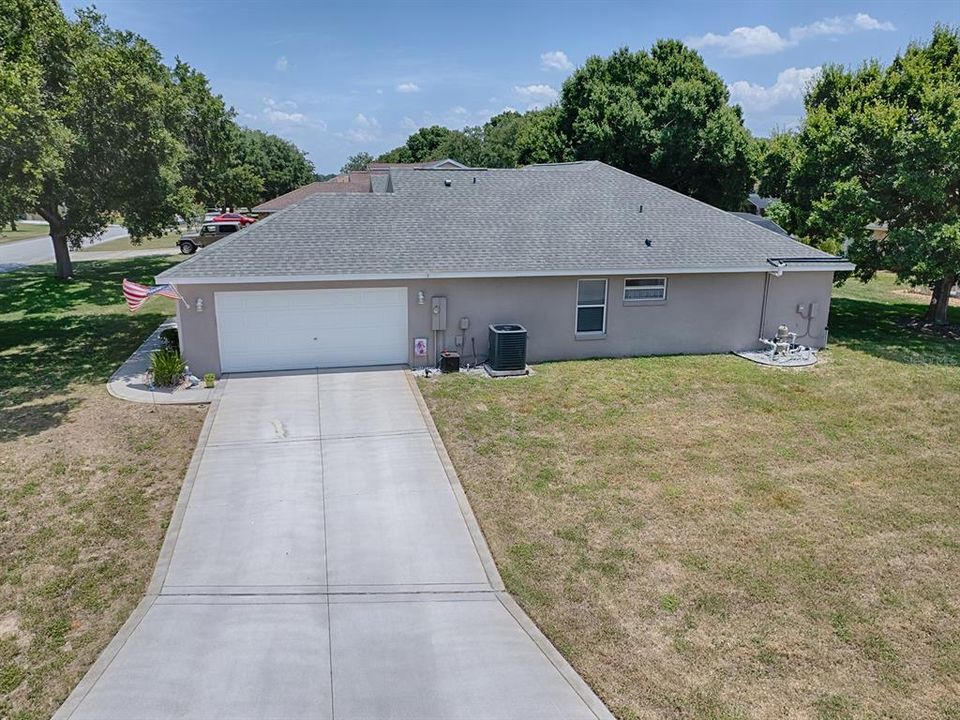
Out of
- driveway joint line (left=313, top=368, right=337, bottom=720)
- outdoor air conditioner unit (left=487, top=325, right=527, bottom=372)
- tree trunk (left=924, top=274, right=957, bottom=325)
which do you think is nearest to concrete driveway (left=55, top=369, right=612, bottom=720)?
driveway joint line (left=313, top=368, right=337, bottom=720)

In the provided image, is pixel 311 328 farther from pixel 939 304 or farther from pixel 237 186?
pixel 237 186

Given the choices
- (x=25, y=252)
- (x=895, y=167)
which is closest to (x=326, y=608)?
(x=895, y=167)

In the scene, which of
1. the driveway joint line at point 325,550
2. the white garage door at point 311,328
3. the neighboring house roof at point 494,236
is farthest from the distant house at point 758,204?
the driveway joint line at point 325,550

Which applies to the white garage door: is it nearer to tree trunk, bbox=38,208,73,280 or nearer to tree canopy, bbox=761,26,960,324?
tree canopy, bbox=761,26,960,324

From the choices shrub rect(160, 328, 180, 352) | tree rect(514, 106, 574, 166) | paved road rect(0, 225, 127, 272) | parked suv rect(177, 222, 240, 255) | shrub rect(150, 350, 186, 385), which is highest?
tree rect(514, 106, 574, 166)

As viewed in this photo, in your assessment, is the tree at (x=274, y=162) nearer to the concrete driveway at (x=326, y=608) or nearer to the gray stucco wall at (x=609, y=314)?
the gray stucco wall at (x=609, y=314)

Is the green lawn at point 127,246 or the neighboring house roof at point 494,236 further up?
the neighboring house roof at point 494,236
